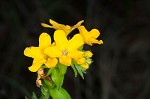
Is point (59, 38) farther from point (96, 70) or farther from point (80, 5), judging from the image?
point (80, 5)

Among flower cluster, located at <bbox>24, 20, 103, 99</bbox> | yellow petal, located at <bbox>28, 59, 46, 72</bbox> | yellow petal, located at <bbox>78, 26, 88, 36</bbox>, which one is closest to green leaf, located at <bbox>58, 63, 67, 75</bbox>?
flower cluster, located at <bbox>24, 20, 103, 99</bbox>

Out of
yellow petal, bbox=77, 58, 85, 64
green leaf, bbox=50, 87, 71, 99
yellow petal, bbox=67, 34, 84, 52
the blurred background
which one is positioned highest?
the blurred background

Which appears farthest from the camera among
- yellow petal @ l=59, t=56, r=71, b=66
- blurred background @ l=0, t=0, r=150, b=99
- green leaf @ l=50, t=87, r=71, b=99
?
blurred background @ l=0, t=0, r=150, b=99

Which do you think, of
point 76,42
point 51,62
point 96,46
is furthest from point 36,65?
point 96,46

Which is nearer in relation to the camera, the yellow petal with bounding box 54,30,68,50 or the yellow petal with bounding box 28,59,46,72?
the yellow petal with bounding box 28,59,46,72

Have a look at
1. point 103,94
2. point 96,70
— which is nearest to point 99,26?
point 96,70

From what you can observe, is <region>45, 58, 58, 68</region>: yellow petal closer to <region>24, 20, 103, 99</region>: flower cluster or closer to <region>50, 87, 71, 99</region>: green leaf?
<region>24, 20, 103, 99</region>: flower cluster

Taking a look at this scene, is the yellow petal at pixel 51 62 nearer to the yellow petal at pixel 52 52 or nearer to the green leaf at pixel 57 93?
the yellow petal at pixel 52 52
